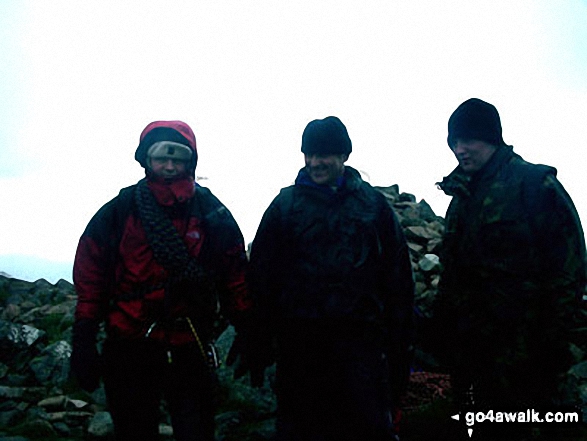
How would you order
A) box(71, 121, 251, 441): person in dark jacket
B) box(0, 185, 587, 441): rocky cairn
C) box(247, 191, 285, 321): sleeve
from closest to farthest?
box(71, 121, 251, 441): person in dark jacket < box(247, 191, 285, 321): sleeve < box(0, 185, 587, 441): rocky cairn

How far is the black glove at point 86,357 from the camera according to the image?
371 centimetres

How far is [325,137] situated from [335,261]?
104 centimetres

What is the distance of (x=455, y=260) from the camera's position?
4.27 metres

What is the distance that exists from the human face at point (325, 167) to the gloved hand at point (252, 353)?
142 centimetres

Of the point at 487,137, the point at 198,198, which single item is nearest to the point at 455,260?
the point at 487,137

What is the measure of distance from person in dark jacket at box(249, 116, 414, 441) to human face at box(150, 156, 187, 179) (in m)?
0.86

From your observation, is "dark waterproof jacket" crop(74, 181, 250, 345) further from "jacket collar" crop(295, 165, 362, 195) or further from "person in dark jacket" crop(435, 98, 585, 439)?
"person in dark jacket" crop(435, 98, 585, 439)

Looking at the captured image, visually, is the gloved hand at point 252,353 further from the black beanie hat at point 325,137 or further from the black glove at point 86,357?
the black beanie hat at point 325,137

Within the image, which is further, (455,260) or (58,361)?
(58,361)

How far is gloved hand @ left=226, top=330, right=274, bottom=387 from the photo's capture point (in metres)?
4.07

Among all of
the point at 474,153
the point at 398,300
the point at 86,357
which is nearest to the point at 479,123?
the point at 474,153

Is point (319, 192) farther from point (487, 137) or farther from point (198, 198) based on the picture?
point (487, 137)

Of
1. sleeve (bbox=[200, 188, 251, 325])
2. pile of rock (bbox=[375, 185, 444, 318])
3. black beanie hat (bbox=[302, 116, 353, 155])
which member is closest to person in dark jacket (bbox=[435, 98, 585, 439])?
black beanie hat (bbox=[302, 116, 353, 155])

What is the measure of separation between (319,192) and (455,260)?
4.34 feet
